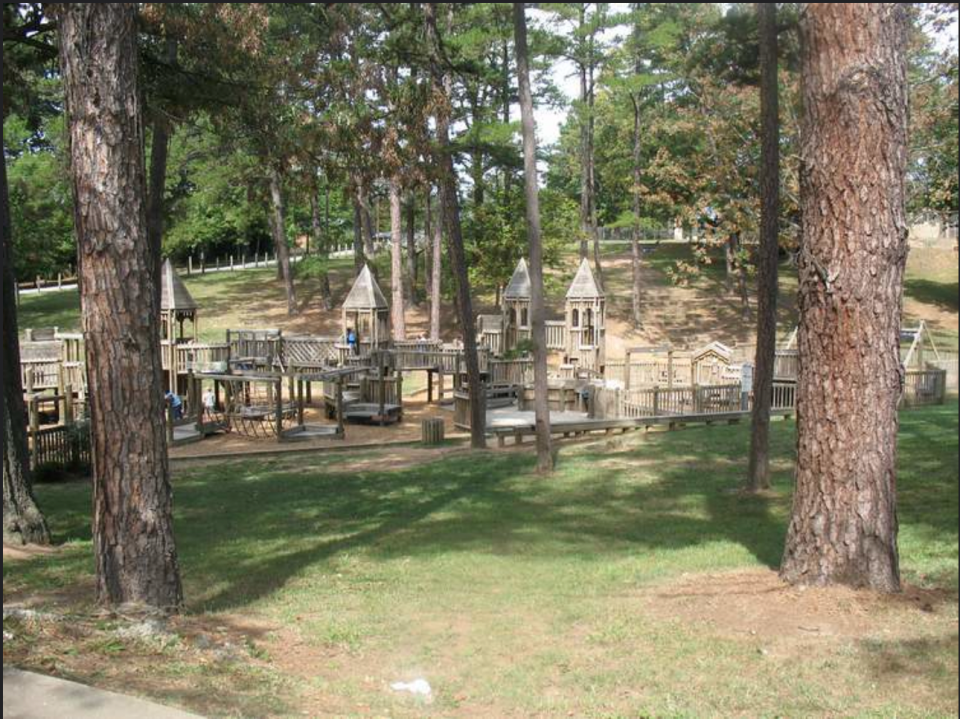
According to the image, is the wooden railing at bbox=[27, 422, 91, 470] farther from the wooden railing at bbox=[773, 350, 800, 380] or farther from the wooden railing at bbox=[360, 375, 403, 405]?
the wooden railing at bbox=[773, 350, 800, 380]

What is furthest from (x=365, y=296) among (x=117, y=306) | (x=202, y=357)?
(x=117, y=306)

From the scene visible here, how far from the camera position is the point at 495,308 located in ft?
164

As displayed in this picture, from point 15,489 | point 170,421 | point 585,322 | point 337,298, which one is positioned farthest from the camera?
point 337,298

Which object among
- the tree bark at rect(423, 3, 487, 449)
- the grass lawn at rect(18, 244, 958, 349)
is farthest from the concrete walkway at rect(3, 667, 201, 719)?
the grass lawn at rect(18, 244, 958, 349)

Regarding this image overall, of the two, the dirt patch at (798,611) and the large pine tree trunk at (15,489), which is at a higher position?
the large pine tree trunk at (15,489)

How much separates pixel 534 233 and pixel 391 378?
13309 mm

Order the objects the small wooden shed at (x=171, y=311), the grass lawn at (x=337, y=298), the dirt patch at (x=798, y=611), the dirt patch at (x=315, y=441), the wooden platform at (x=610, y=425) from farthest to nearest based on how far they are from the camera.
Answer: the grass lawn at (x=337, y=298) < the small wooden shed at (x=171, y=311) < the dirt patch at (x=315, y=441) < the wooden platform at (x=610, y=425) < the dirt patch at (x=798, y=611)

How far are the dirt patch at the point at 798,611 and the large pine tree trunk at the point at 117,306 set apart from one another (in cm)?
391

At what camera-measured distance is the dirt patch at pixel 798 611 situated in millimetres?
6371

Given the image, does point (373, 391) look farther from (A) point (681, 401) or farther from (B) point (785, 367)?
(B) point (785, 367)

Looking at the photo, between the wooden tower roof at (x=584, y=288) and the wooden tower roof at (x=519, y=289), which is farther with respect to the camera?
the wooden tower roof at (x=519, y=289)

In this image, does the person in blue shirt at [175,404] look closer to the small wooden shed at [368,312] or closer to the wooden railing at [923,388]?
the small wooden shed at [368,312]

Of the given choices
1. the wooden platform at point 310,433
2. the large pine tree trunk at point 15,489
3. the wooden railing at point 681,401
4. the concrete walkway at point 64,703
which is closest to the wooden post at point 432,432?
the wooden platform at point 310,433

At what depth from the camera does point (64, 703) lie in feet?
15.4
